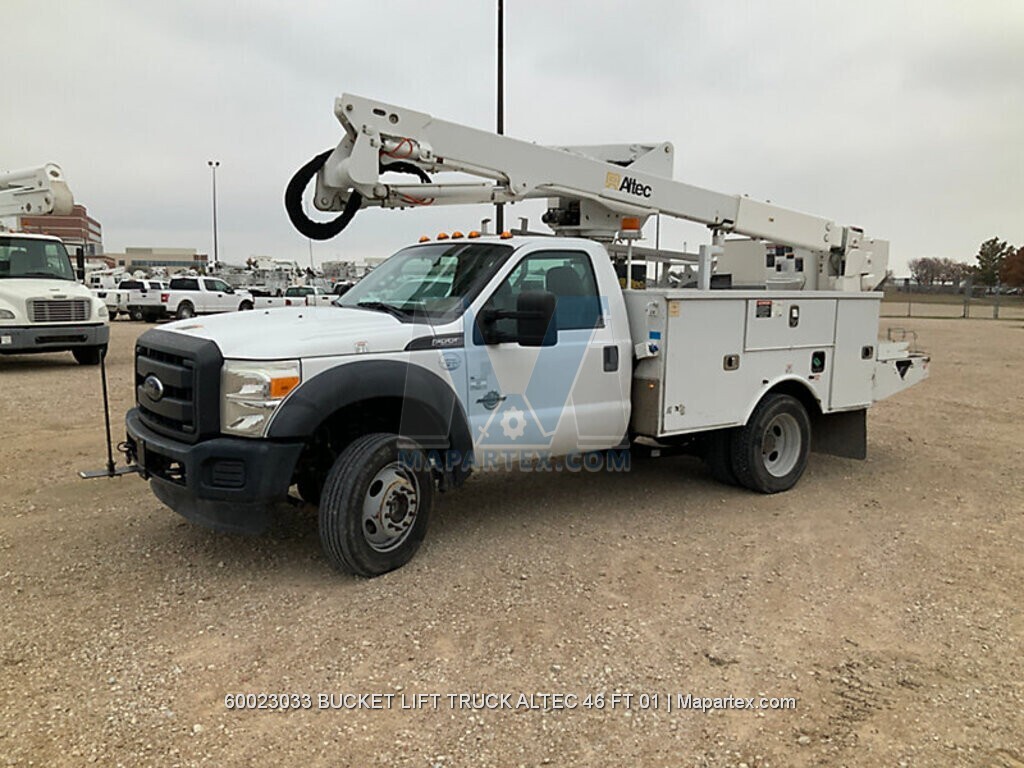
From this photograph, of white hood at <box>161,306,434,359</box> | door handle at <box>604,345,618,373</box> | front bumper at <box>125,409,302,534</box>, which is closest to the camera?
front bumper at <box>125,409,302,534</box>

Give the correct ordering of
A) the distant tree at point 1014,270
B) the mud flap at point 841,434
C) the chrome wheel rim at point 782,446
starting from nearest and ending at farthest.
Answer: the chrome wheel rim at point 782,446 < the mud flap at point 841,434 < the distant tree at point 1014,270

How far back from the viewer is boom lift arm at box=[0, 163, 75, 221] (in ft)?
41.7

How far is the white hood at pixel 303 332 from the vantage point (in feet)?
13.8

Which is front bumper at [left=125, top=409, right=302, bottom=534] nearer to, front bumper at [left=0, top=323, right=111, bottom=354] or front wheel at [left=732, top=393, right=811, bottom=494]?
front wheel at [left=732, top=393, right=811, bottom=494]

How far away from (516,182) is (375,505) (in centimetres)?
281

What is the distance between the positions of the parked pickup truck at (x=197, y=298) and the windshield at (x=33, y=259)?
1473 cm

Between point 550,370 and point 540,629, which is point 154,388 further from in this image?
point 540,629

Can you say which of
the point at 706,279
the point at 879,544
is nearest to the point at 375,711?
the point at 879,544

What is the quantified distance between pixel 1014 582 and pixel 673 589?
2.12 m

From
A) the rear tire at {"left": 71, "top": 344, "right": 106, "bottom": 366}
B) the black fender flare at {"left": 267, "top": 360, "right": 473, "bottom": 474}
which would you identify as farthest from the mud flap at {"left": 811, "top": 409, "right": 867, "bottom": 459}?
the rear tire at {"left": 71, "top": 344, "right": 106, "bottom": 366}

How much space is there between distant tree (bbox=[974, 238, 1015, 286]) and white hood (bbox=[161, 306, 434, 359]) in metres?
75.7

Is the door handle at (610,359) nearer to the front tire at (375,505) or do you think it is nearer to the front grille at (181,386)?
the front tire at (375,505)

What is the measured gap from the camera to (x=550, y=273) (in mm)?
5391

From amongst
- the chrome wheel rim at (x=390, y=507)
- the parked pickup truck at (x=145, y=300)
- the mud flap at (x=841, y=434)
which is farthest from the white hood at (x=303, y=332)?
the parked pickup truck at (x=145, y=300)
